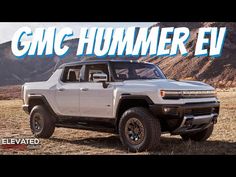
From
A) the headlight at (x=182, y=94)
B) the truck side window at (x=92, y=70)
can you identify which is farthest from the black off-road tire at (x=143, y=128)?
the truck side window at (x=92, y=70)

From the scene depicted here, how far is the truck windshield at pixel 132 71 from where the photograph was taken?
8.70 meters

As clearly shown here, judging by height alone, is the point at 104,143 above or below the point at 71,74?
below

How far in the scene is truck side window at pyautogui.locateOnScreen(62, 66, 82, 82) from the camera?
31.9 ft

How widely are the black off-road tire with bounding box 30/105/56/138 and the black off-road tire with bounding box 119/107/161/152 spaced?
274 centimetres

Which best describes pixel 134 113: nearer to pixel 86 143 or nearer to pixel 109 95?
pixel 109 95

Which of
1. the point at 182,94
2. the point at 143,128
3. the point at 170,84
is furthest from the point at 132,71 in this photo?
the point at 143,128

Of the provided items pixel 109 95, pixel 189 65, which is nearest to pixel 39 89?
pixel 109 95

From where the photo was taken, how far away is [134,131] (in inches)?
310

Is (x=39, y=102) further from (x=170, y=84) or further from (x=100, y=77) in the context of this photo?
(x=170, y=84)

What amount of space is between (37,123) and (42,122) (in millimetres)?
362

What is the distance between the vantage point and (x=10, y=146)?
29.8ft

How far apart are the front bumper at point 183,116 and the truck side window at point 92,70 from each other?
5.97 feet

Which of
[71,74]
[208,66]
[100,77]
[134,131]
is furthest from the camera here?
[208,66]

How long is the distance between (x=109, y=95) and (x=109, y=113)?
0.38 metres
